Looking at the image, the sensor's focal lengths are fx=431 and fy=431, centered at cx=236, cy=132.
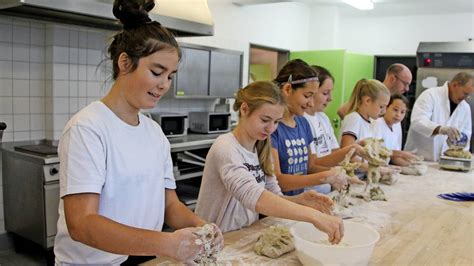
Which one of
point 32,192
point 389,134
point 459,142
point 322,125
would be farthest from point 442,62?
point 32,192

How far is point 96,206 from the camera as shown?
97 centimetres

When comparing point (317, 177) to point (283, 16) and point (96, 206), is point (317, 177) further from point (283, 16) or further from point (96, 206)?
point (283, 16)

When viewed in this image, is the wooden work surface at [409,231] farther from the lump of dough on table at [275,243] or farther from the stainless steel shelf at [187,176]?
the stainless steel shelf at [187,176]

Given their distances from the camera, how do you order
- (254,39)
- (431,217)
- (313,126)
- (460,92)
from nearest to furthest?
(431,217), (313,126), (460,92), (254,39)

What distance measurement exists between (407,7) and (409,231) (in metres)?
4.58

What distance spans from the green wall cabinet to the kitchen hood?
2125 millimetres

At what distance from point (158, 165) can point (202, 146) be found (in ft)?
8.25

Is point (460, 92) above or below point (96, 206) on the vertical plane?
above

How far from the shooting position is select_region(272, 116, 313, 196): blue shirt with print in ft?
6.26

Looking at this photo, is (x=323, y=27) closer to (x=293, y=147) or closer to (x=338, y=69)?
(x=338, y=69)

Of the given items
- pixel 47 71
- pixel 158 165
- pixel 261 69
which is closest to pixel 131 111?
pixel 158 165

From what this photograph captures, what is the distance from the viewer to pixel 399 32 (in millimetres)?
6043

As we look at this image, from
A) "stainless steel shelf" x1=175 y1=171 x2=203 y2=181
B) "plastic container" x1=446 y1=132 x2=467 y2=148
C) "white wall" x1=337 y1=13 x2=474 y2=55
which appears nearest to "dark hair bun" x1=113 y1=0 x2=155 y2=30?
"stainless steel shelf" x1=175 y1=171 x2=203 y2=181

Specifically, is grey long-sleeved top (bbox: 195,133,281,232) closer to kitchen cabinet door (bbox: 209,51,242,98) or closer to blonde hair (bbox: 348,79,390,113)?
blonde hair (bbox: 348,79,390,113)
